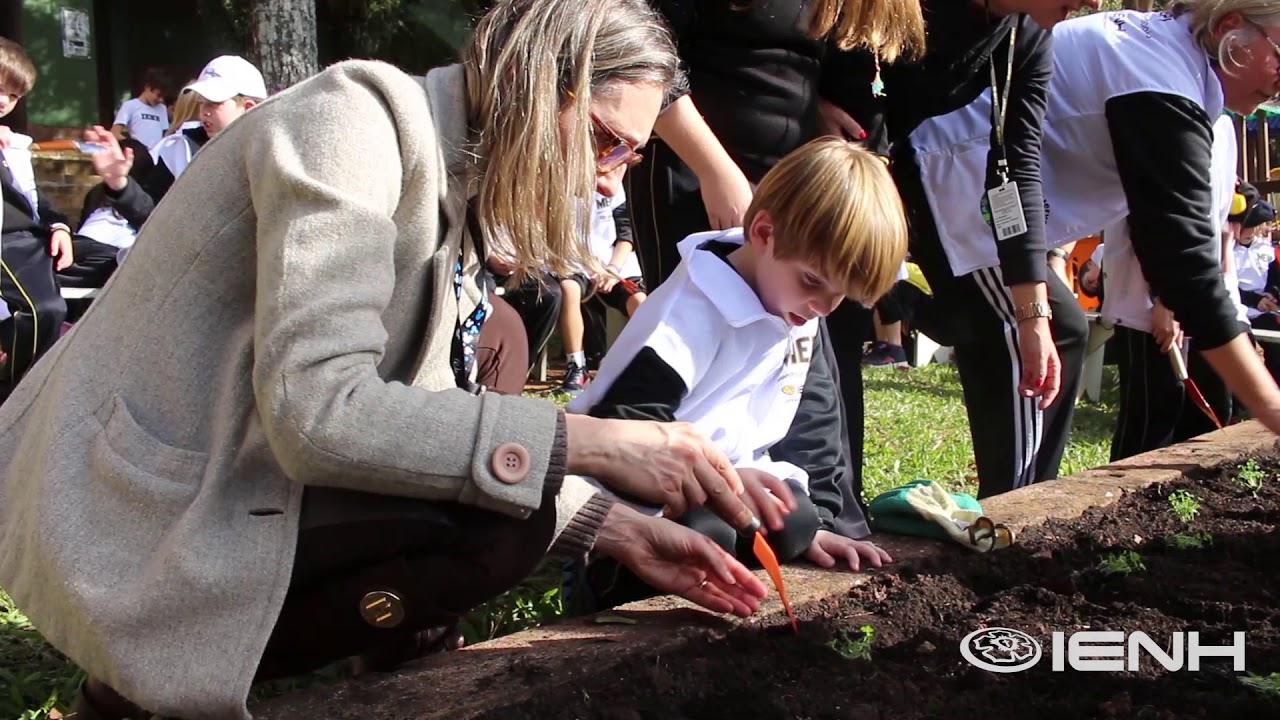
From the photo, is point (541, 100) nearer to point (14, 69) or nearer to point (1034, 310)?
point (1034, 310)

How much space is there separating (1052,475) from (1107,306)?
84cm

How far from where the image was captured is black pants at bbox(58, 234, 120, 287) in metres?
6.16

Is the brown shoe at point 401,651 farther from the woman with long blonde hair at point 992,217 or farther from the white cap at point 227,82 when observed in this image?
the white cap at point 227,82

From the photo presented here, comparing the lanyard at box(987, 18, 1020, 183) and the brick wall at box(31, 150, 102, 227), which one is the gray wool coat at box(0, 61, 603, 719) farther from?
the brick wall at box(31, 150, 102, 227)

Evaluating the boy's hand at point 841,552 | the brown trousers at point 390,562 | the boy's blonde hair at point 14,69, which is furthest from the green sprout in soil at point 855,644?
the boy's blonde hair at point 14,69

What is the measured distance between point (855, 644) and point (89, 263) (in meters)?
5.18

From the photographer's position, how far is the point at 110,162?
589 centimetres

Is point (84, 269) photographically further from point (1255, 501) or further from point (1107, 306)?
point (1255, 501)

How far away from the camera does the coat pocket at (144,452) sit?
5.15 feet

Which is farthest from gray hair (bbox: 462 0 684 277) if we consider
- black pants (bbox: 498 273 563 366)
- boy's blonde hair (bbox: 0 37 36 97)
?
boy's blonde hair (bbox: 0 37 36 97)

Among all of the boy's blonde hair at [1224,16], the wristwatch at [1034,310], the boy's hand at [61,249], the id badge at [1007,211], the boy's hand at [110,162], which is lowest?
the boy's hand at [61,249]

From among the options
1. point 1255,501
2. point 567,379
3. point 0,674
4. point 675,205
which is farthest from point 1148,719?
point 567,379

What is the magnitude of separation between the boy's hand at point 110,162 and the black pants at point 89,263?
375mm

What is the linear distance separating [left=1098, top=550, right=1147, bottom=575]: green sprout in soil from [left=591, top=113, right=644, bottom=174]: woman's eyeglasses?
4.73 ft
